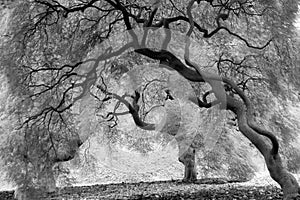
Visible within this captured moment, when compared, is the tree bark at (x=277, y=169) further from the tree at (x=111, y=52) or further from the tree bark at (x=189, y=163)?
the tree bark at (x=189, y=163)

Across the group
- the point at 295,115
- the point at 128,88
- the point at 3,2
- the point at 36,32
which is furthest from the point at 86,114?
the point at 295,115

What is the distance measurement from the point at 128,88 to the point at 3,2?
16.1ft

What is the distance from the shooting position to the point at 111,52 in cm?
985

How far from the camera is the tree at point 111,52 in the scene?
26.7 feet

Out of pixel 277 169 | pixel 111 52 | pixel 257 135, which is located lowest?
pixel 277 169

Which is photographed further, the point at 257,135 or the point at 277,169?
the point at 257,135

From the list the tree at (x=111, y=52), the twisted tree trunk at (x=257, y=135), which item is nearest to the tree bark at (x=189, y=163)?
the tree at (x=111, y=52)

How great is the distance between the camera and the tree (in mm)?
8133

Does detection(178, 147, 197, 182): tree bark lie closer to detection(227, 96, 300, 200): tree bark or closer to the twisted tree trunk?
the twisted tree trunk

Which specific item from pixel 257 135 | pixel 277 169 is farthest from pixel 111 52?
pixel 277 169

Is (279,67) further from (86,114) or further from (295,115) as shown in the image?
(86,114)

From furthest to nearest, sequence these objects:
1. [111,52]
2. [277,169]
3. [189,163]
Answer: [189,163]
[111,52]
[277,169]

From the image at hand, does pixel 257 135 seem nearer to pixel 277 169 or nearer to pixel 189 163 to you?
pixel 277 169

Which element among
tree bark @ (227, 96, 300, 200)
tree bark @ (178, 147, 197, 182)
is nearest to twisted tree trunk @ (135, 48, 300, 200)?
tree bark @ (227, 96, 300, 200)
